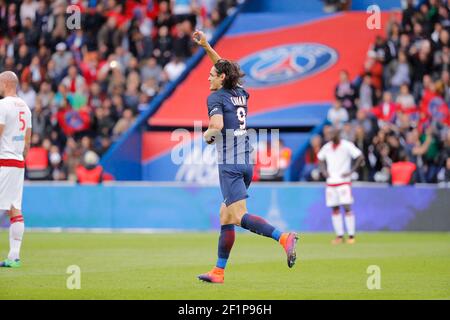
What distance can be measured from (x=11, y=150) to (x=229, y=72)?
3644mm

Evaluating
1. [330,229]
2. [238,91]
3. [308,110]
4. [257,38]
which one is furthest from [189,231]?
[238,91]

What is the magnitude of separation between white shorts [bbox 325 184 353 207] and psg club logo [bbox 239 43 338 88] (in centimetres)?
800

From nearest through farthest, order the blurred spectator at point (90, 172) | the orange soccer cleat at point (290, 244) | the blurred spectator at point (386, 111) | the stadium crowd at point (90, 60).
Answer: the orange soccer cleat at point (290, 244) → the blurred spectator at point (90, 172) → the blurred spectator at point (386, 111) → the stadium crowd at point (90, 60)

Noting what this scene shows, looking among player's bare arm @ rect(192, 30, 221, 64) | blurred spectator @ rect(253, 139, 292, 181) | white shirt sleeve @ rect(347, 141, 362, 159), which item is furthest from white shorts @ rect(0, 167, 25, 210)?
blurred spectator @ rect(253, 139, 292, 181)

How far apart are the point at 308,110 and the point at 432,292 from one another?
54.4 feet

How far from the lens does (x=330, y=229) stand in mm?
24984

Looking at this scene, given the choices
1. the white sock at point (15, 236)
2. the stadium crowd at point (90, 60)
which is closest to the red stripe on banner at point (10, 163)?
the white sock at point (15, 236)

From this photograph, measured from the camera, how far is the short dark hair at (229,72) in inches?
520

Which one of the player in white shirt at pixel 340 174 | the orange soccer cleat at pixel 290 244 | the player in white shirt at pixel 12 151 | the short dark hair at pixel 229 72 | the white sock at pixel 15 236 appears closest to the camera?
the orange soccer cleat at pixel 290 244

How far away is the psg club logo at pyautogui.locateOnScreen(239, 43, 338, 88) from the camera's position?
2986 centimetres

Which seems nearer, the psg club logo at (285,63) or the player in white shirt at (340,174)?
the player in white shirt at (340,174)

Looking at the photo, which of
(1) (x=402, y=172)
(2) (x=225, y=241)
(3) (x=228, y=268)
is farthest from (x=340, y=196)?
(2) (x=225, y=241)

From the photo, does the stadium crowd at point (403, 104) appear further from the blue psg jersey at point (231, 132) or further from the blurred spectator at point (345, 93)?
the blue psg jersey at point (231, 132)

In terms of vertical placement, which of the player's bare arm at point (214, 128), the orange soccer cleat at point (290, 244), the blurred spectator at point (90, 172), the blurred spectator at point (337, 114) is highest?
the blurred spectator at point (337, 114)
